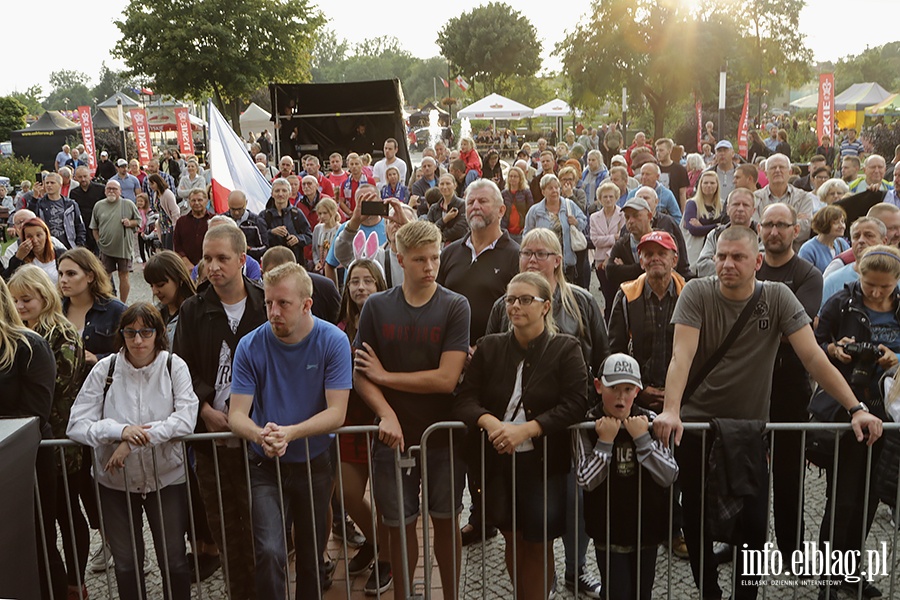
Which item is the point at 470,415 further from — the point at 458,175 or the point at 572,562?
the point at 458,175

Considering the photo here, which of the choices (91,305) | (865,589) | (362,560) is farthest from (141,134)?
(865,589)

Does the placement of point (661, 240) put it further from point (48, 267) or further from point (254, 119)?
point (254, 119)

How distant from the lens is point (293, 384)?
12.6 feet

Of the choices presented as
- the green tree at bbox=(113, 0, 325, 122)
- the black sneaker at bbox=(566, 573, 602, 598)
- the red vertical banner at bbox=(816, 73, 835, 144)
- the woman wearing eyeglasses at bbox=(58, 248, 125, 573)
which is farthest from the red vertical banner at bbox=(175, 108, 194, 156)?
the black sneaker at bbox=(566, 573, 602, 598)

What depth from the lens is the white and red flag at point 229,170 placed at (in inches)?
406

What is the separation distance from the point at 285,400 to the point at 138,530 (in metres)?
1.07

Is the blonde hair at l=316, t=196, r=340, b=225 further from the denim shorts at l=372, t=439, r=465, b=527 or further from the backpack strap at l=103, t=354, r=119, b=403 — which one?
the denim shorts at l=372, t=439, r=465, b=527

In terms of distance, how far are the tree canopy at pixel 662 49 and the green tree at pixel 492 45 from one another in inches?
1022

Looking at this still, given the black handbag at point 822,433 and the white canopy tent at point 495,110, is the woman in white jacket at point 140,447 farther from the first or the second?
the white canopy tent at point 495,110

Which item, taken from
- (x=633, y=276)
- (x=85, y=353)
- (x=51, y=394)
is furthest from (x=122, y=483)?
(x=633, y=276)

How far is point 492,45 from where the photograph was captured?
6488cm

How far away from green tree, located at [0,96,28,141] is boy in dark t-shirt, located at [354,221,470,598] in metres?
49.1

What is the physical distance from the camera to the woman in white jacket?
154 inches

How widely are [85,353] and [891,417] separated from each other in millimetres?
4324
